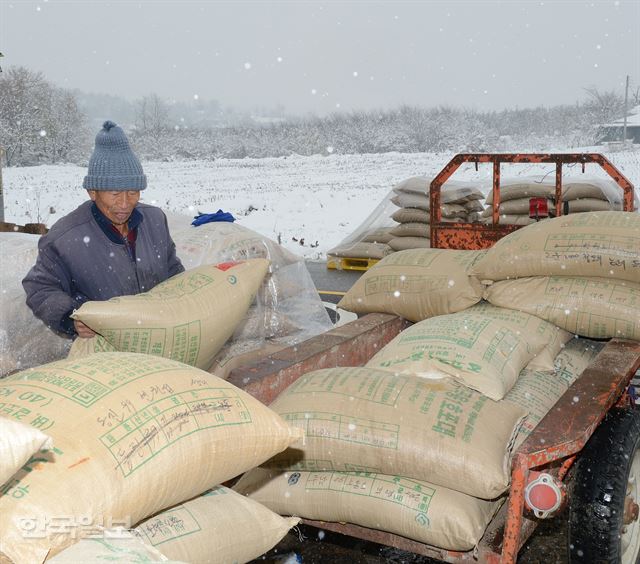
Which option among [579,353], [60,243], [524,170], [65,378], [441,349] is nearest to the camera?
[65,378]

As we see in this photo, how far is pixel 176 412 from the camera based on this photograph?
6.16 ft

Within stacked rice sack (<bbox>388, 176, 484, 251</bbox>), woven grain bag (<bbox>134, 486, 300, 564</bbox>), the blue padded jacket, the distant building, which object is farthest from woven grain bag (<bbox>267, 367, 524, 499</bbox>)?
the distant building

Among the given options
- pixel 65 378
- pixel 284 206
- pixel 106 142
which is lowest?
pixel 284 206

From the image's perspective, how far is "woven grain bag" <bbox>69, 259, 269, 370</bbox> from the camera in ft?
8.80

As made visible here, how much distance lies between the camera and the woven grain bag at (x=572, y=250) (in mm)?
3502

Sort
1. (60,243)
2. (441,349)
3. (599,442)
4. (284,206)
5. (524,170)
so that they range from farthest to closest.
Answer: (524,170) < (284,206) < (60,243) < (441,349) < (599,442)

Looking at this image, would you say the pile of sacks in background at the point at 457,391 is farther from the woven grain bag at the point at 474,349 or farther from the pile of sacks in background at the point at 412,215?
the pile of sacks in background at the point at 412,215

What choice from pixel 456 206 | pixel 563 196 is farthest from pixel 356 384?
pixel 456 206

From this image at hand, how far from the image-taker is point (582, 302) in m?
3.48

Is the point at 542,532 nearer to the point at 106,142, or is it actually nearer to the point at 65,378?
the point at 65,378

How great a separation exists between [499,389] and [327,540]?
1.12m

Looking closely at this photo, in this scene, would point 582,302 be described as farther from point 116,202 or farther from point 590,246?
point 116,202

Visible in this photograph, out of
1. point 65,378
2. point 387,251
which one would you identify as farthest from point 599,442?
point 387,251

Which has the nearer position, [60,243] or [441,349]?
[441,349]
